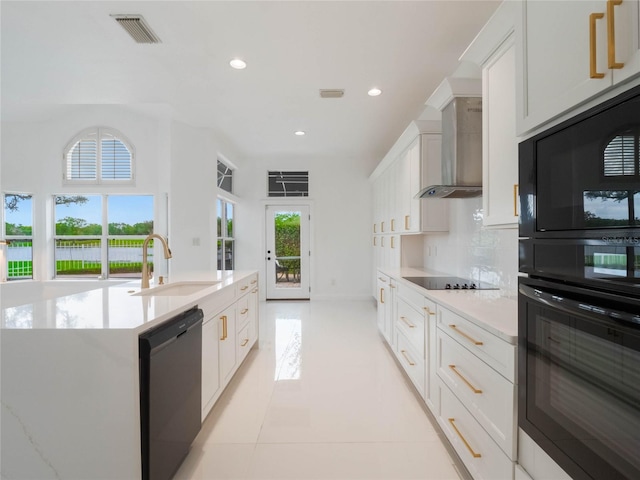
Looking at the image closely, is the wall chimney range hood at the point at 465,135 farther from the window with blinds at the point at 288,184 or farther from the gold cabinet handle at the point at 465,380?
the window with blinds at the point at 288,184

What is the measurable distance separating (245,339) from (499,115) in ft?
8.78

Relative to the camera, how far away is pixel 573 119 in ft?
3.03

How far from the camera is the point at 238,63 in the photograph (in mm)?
2957

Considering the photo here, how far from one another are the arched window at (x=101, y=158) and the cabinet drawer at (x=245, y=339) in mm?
3992

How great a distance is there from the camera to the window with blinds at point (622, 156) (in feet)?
2.42

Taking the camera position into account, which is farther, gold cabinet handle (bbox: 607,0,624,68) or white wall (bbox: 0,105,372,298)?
white wall (bbox: 0,105,372,298)

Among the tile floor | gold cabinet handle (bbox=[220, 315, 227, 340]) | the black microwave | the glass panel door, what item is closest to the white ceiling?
the black microwave

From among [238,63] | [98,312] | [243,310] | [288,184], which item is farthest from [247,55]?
[288,184]

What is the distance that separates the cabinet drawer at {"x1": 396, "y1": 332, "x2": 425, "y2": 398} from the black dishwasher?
149cm

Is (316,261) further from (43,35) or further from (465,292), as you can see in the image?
(43,35)

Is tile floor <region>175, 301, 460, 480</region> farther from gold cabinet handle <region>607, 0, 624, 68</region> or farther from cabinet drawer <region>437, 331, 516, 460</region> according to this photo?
gold cabinet handle <region>607, 0, 624, 68</region>

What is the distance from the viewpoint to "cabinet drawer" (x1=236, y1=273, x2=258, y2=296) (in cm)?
287

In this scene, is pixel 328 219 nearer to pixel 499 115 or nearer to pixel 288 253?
pixel 288 253

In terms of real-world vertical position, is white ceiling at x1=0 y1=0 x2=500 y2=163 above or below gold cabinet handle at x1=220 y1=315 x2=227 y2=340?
above
